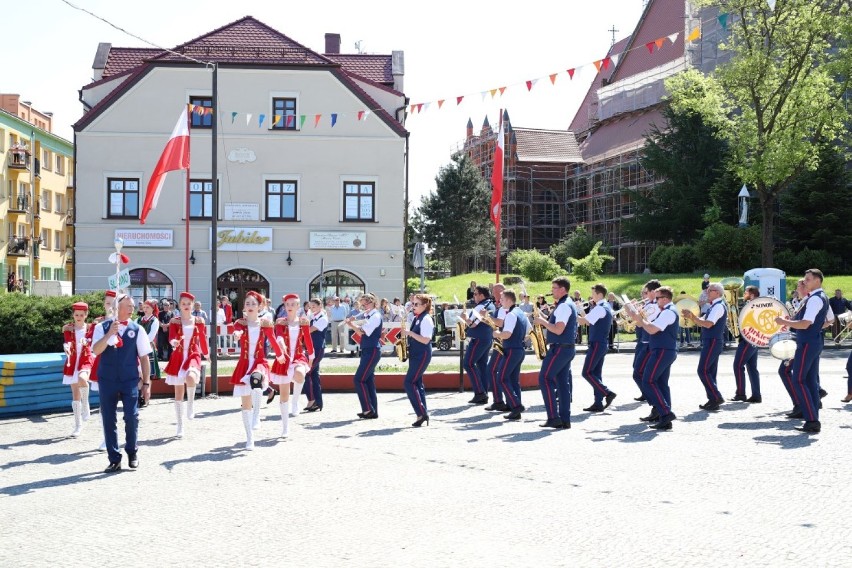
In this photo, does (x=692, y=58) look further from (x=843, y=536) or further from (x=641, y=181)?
(x=843, y=536)

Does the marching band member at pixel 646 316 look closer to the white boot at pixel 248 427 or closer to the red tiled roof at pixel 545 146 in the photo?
the white boot at pixel 248 427

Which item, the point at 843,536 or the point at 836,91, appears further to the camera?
the point at 836,91

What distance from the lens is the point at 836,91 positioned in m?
39.5

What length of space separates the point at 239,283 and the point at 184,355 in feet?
75.6

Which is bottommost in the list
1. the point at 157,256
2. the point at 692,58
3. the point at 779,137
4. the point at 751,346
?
the point at 751,346

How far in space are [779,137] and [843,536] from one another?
3356 cm

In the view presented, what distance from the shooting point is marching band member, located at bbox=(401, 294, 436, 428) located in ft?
42.9

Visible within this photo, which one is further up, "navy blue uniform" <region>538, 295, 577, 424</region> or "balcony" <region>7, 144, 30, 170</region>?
"balcony" <region>7, 144, 30, 170</region>

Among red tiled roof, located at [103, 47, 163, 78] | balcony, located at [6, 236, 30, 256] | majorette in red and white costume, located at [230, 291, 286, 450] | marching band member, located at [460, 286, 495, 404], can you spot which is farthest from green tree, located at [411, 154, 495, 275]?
majorette in red and white costume, located at [230, 291, 286, 450]

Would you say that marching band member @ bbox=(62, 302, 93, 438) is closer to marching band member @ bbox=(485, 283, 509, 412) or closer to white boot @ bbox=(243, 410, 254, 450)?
white boot @ bbox=(243, 410, 254, 450)

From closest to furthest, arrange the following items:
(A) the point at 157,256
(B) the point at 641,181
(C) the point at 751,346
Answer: (C) the point at 751,346
(A) the point at 157,256
(B) the point at 641,181

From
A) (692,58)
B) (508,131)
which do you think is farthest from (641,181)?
(508,131)

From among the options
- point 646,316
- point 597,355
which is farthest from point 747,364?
point 597,355

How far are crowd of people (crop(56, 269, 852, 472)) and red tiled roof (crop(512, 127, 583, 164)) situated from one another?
61.4 m
